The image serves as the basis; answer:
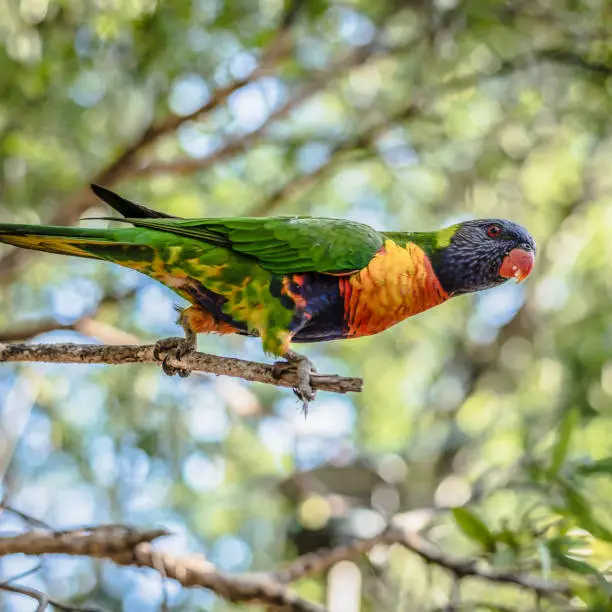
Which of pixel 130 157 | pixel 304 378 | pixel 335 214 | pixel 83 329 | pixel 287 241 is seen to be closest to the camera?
pixel 304 378

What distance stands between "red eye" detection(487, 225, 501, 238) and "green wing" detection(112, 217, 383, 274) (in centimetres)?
42

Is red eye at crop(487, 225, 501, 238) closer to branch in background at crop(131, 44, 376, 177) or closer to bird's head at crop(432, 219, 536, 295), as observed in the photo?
bird's head at crop(432, 219, 536, 295)

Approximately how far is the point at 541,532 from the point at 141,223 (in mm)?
2008

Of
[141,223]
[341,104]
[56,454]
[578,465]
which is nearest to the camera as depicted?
[141,223]

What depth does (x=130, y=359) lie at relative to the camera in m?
2.46

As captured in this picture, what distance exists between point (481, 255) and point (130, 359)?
1.28 meters

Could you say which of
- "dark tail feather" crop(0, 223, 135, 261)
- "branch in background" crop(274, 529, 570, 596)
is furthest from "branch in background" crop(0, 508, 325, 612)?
"dark tail feather" crop(0, 223, 135, 261)

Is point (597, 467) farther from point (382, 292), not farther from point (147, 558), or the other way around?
point (147, 558)

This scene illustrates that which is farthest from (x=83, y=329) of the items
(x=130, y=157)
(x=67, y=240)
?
(x=67, y=240)

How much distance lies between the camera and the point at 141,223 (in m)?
2.62

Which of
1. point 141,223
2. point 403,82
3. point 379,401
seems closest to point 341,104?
point 403,82

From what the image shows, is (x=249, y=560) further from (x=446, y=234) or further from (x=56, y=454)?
(x=446, y=234)

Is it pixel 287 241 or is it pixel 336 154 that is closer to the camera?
pixel 287 241

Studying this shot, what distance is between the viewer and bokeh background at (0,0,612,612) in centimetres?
440
